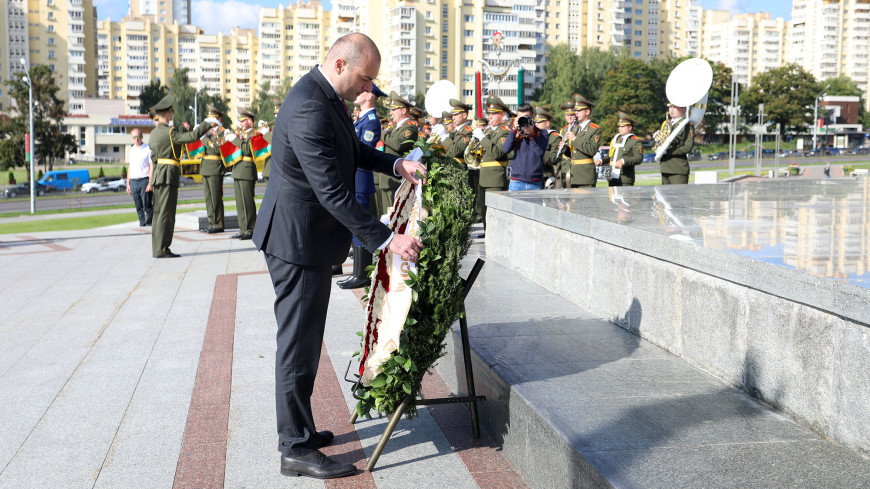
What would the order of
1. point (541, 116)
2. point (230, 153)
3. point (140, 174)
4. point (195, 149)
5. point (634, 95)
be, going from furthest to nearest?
point (634, 95) → point (140, 174) → point (230, 153) → point (195, 149) → point (541, 116)

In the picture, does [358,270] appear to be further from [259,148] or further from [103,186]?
[103,186]

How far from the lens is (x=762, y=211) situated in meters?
7.57

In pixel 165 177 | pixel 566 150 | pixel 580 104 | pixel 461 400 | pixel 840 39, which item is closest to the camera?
pixel 461 400

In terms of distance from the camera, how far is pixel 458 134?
14883 millimetres

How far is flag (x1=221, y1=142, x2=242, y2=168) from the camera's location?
14.9 metres

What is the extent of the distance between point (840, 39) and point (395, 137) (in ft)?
616

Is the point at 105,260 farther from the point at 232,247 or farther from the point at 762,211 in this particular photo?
the point at 762,211

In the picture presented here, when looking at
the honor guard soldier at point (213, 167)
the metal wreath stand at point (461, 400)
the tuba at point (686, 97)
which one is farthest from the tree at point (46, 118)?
the metal wreath stand at point (461, 400)

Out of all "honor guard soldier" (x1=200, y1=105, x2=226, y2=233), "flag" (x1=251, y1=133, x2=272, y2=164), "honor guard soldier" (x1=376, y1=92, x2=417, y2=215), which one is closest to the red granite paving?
"honor guard soldier" (x1=376, y1=92, x2=417, y2=215)

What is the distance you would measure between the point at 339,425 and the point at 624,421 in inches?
72.8

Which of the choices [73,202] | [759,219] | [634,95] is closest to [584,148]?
[759,219]

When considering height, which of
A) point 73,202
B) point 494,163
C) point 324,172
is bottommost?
point 73,202

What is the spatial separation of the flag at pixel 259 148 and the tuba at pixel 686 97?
22.7 ft

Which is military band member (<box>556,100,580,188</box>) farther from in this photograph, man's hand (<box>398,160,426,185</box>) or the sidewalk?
man's hand (<box>398,160,426,185</box>)
